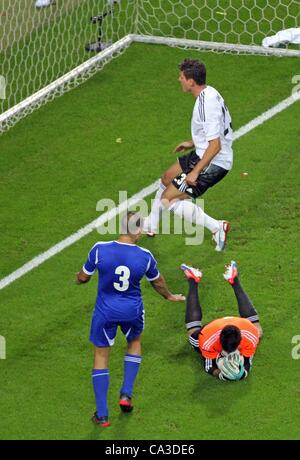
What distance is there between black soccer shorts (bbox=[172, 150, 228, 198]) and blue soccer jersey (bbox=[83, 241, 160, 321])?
246cm

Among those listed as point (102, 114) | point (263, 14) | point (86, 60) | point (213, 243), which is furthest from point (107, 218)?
point (263, 14)

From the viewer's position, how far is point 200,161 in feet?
45.0

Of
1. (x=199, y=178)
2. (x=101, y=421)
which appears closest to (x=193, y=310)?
(x=101, y=421)

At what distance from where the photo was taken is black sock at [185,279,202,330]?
12.8 m

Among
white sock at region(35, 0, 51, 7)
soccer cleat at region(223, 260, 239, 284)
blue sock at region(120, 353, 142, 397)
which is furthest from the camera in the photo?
white sock at region(35, 0, 51, 7)

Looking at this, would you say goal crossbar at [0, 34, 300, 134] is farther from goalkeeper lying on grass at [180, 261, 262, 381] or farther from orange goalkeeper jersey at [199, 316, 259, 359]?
orange goalkeeper jersey at [199, 316, 259, 359]

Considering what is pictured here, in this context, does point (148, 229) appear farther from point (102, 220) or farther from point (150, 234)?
point (102, 220)

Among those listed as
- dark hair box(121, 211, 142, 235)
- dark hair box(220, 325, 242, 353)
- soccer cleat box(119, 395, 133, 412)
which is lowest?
soccer cleat box(119, 395, 133, 412)

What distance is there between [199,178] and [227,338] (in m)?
2.59

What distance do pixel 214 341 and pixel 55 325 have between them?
5.73 feet

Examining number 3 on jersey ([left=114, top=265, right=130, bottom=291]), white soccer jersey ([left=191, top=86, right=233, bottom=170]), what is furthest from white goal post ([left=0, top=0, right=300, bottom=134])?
number 3 on jersey ([left=114, top=265, right=130, bottom=291])

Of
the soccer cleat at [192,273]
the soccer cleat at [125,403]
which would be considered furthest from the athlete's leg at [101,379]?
the soccer cleat at [192,273]

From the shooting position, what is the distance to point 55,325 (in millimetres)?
13227

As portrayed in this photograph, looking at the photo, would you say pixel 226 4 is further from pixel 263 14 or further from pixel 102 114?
pixel 102 114
